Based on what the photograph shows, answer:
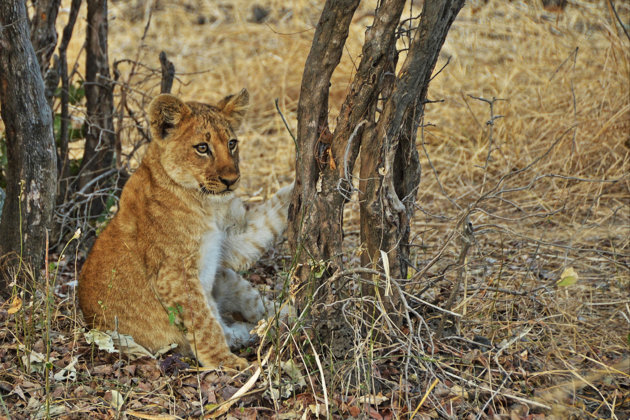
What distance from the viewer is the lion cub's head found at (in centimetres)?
394

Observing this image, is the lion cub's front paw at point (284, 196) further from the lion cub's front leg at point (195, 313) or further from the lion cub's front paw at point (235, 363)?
the lion cub's front paw at point (235, 363)

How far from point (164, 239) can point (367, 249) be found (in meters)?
1.19

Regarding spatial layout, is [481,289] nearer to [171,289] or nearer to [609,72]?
[171,289]

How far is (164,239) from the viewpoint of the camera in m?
3.93

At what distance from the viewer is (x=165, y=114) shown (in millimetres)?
3934

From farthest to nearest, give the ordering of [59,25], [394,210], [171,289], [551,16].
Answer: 1. [59,25]
2. [551,16]
3. [171,289]
4. [394,210]

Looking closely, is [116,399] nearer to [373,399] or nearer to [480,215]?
[373,399]

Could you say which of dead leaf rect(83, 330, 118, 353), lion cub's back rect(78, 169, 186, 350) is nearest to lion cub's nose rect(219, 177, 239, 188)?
lion cub's back rect(78, 169, 186, 350)

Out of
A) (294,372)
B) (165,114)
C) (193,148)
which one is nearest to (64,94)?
(165,114)

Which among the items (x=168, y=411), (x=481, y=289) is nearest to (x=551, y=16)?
(x=481, y=289)

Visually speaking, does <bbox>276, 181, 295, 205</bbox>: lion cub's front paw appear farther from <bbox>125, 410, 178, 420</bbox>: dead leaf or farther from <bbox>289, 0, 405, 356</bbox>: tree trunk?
<bbox>125, 410, 178, 420</bbox>: dead leaf

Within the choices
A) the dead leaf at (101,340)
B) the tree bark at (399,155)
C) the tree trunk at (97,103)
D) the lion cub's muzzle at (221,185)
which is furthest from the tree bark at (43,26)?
the tree bark at (399,155)

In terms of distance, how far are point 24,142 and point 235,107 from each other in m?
1.29

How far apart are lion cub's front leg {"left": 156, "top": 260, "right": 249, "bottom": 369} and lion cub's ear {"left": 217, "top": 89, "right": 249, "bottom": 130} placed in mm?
978
